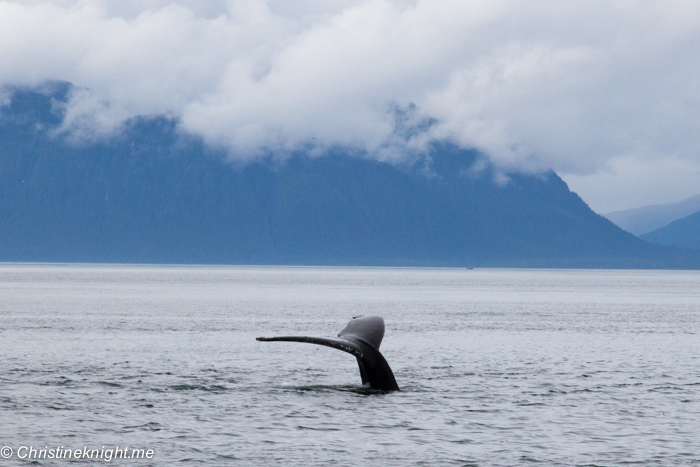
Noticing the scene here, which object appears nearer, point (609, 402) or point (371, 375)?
point (609, 402)

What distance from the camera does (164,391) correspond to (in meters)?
28.1

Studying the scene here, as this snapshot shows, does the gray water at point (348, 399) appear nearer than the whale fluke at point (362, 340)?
Yes

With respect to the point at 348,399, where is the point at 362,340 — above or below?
above

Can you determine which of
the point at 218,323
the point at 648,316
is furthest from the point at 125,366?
the point at 648,316

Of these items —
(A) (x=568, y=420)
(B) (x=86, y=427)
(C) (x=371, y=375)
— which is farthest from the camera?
(C) (x=371, y=375)

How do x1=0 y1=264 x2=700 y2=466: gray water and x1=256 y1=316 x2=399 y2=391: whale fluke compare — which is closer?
x1=0 y1=264 x2=700 y2=466: gray water

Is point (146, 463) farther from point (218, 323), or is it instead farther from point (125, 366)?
point (218, 323)

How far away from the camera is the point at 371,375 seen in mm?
28938

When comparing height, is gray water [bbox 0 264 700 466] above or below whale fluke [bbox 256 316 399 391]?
below

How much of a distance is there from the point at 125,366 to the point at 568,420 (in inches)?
678

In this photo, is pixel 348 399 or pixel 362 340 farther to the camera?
pixel 348 399

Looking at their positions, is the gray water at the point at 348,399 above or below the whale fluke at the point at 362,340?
below

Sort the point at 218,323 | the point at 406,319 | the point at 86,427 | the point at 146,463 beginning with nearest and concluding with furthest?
the point at 146,463 < the point at 86,427 < the point at 218,323 < the point at 406,319

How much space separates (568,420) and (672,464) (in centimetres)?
481
